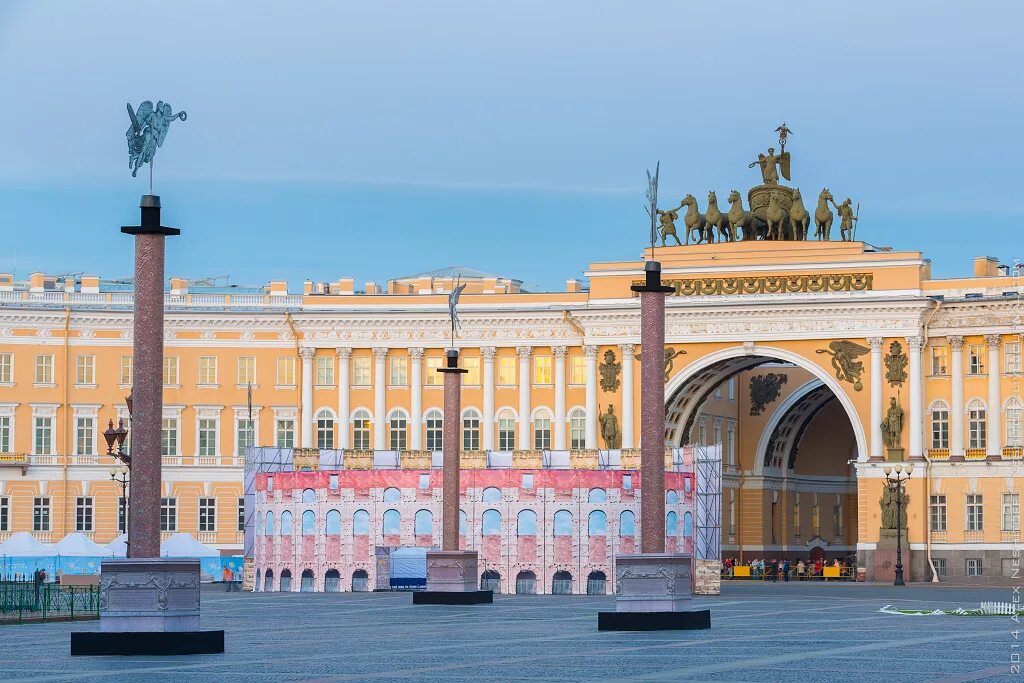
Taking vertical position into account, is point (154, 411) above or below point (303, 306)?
below

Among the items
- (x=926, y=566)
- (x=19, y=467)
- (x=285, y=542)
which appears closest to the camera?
(x=285, y=542)

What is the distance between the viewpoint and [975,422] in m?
82.0

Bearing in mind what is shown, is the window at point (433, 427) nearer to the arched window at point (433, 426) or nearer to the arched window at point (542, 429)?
the arched window at point (433, 426)

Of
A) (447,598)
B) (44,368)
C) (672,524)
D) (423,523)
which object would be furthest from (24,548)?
(447,598)

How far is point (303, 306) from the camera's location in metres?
A: 90.5

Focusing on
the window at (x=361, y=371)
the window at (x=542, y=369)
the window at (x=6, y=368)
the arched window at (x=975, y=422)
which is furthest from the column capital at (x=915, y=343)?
the window at (x=6, y=368)

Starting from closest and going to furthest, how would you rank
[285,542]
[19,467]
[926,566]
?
[285,542] < [926,566] < [19,467]

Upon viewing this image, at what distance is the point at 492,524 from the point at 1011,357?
1003 inches

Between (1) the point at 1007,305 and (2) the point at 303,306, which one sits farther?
(2) the point at 303,306

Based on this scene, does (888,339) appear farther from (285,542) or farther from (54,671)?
(54,671)

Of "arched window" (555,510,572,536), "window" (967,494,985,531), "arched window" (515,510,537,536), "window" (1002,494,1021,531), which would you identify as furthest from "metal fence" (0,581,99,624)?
"window" (1002,494,1021,531)

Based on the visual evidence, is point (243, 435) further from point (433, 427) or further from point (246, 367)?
point (433, 427)

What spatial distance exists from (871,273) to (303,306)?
24.9 m

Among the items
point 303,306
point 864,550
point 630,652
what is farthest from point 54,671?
point 303,306
